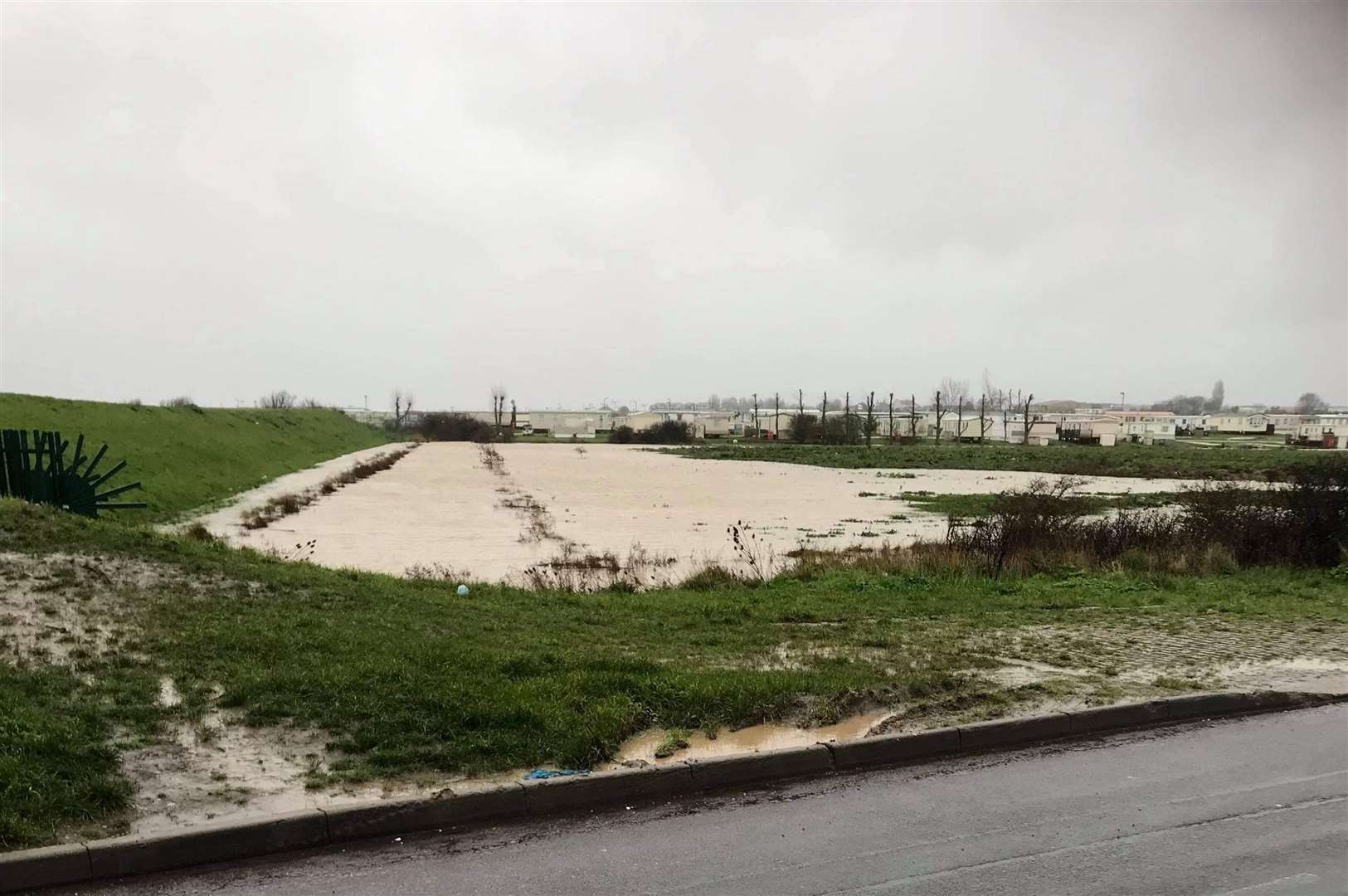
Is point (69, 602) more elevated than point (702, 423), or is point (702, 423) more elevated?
point (702, 423)

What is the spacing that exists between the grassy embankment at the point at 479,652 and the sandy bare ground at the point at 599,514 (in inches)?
226

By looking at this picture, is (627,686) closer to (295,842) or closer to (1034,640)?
(295,842)

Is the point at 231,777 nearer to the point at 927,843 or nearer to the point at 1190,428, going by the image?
the point at 927,843

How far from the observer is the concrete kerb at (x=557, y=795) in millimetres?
4688

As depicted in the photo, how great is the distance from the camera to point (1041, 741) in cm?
703

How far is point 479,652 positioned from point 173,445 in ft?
128

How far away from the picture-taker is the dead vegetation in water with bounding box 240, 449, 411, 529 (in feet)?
94.4

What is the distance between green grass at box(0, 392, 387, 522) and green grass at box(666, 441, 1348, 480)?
4111 cm

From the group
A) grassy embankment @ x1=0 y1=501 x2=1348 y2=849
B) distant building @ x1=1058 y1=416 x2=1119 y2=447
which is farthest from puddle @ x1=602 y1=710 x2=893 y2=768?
distant building @ x1=1058 y1=416 x2=1119 y2=447

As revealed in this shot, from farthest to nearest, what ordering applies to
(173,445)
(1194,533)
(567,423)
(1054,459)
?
(567,423)
(1054,459)
(173,445)
(1194,533)

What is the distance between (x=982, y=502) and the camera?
120ft

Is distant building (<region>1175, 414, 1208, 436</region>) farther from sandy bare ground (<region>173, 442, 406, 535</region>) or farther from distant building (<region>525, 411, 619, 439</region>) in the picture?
sandy bare ground (<region>173, 442, 406, 535</region>)

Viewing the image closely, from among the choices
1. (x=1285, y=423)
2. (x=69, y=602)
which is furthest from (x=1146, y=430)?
(x=69, y=602)

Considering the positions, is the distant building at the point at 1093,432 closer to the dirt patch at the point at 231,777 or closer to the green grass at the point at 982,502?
the green grass at the point at 982,502
